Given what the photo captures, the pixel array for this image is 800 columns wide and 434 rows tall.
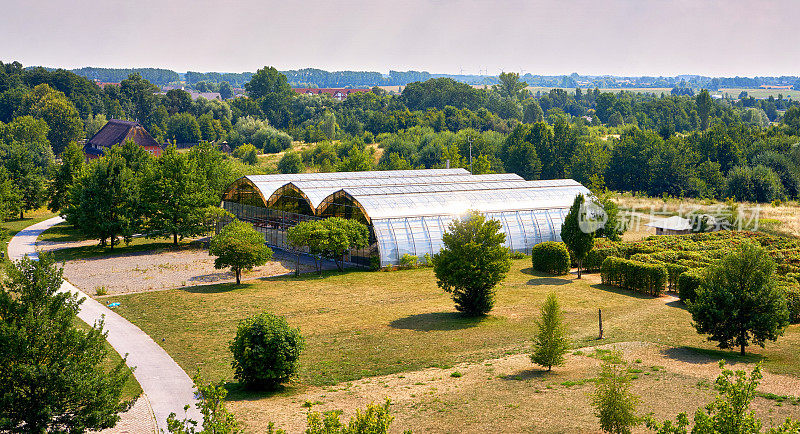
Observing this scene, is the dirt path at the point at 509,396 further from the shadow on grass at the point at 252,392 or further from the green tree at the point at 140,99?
the green tree at the point at 140,99

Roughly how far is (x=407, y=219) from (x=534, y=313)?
1750cm

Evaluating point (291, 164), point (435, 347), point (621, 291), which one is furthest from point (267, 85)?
point (435, 347)

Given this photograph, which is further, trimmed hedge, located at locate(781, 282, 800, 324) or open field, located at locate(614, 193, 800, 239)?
open field, located at locate(614, 193, 800, 239)

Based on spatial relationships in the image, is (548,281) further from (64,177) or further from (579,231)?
(64,177)

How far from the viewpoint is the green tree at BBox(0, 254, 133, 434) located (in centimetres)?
1700

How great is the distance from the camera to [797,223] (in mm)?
64750

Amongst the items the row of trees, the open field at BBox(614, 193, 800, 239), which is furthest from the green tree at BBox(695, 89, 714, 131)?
the row of trees

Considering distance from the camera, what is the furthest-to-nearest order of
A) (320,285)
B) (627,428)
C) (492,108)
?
(492,108) < (320,285) < (627,428)

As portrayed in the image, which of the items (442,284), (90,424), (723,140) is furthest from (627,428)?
(723,140)

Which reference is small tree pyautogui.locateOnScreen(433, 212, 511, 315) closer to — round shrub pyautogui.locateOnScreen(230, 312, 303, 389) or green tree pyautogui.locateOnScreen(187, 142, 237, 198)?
round shrub pyautogui.locateOnScreen(230, 312, 303, 389)

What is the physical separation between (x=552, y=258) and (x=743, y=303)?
19108 millimetres

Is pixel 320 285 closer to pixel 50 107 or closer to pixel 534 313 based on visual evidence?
pixel 534 313

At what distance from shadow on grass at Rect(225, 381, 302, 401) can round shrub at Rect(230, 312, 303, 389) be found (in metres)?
0.26

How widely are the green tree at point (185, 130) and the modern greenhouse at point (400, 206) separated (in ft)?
265
